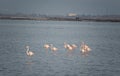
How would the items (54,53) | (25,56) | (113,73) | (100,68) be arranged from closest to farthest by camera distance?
1. (113,73)
2. (100,68)
3. (25,56)
4. (54,53)

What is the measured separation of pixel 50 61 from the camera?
4203cm

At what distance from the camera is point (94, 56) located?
4775cm

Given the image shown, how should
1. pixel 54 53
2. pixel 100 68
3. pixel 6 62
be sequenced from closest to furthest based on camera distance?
pixel 100 68, pixel 6 62, pixel 54 53

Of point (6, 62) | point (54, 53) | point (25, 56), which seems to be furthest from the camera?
point (54, 53)

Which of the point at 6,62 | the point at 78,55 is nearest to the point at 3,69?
the point at 6,62

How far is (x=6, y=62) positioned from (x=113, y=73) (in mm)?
9956

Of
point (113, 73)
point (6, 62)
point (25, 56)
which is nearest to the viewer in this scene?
point (113, 73)

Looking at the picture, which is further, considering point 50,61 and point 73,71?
point 50,61

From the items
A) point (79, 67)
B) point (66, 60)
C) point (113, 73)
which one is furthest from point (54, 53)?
point (113, 73)

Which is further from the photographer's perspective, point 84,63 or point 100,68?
point 84,63

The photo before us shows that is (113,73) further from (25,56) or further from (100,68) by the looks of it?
(25,56)

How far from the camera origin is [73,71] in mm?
36156

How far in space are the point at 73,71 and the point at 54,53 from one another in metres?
13.6

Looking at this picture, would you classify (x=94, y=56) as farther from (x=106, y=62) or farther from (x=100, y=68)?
(x=100, y=68)
